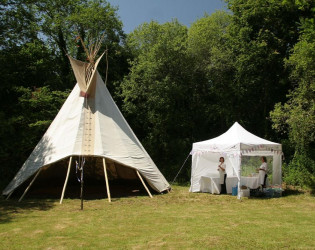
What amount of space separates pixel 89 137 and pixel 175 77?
7.96 meters

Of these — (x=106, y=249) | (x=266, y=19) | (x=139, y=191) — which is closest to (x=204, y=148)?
(x=139, y=191)

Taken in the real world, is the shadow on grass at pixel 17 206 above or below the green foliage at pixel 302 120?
below

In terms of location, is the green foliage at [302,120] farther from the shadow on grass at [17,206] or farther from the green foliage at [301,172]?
the shadow on grass at [17,206]

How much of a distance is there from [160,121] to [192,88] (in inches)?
98.3

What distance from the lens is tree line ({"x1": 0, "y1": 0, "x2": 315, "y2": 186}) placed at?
41.0ft

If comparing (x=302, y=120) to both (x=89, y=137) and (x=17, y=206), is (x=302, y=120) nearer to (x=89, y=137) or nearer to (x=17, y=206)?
(x=89, y=137)

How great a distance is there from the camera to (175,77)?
15922 millimetres

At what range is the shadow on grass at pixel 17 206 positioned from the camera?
262 inches

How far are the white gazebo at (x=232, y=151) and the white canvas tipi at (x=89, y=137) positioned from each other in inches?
68.7

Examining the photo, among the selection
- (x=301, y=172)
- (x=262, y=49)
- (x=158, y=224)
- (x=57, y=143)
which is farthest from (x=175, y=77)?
(x=158, y=224)

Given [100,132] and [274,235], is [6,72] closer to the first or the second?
[100,132]

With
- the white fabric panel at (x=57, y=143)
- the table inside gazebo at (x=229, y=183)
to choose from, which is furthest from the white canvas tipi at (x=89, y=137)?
the table inside gazebo at (x=229, y=183)

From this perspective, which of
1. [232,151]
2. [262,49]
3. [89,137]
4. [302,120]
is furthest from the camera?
[262,49]

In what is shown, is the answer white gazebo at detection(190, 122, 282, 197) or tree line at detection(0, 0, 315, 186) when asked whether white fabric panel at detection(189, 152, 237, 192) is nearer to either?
white gazebo at detection(190, 122, 282, 197)
